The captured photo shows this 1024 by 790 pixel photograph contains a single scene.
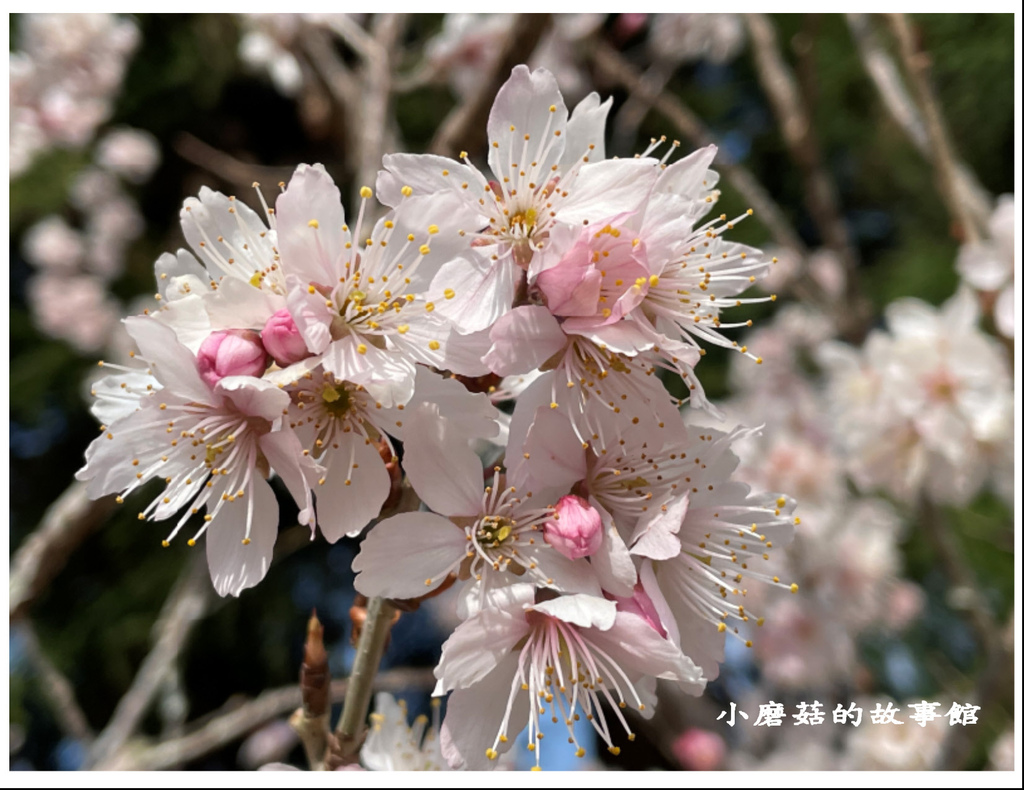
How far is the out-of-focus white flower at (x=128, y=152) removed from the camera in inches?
106

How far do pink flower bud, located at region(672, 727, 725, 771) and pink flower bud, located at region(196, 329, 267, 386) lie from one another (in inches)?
67.4

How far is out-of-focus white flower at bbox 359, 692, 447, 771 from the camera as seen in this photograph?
2.37 feet

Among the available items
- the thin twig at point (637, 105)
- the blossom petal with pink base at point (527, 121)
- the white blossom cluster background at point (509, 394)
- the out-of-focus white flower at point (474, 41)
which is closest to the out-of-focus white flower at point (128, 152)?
the white blossom cluster background at point (509, 394)

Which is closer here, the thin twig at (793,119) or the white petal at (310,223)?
the white petal at (310,223)

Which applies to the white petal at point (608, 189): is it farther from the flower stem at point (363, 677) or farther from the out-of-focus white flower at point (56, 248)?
the out-of-focus white flower at point (56, 248)

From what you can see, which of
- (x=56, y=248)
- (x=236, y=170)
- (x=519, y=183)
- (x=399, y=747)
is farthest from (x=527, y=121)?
(x=56, y=248)

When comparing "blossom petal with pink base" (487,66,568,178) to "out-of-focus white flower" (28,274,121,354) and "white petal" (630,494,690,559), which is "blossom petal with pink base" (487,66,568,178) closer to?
"white petal" (630,494,690,559)

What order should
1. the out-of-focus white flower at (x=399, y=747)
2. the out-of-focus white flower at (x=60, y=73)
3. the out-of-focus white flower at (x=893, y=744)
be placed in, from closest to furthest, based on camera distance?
the out-of-focus white flower at (x=399, y=747) → the out-of-focus white flower at (x=893, y=744) → the out-of-focus white flower at (x=60, y=73)

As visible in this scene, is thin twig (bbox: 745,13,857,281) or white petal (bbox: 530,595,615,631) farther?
thin twig (bbox: 745,13,857,281)

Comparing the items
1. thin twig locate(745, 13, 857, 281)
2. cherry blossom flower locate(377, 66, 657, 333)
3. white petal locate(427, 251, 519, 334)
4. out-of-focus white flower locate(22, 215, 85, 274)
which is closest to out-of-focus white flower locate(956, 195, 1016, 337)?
thin twig locate(745, 13, 857, 281)

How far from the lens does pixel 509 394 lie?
2.19 ft

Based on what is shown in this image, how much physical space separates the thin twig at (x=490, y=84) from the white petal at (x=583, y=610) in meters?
0.96

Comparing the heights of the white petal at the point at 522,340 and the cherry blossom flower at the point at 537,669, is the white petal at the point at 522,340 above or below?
above

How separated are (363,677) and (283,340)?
0.25 m
